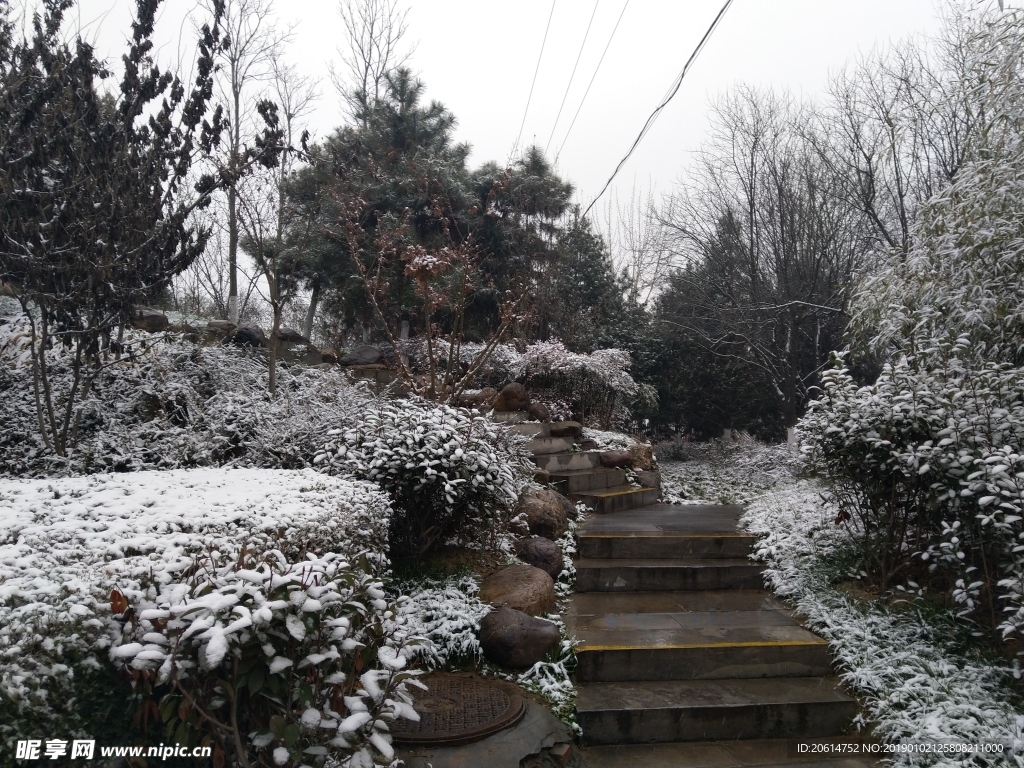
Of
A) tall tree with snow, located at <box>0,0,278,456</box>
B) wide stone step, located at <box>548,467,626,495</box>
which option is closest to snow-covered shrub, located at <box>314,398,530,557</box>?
tall tree with snow, located at <box>0,0,278,456</box>

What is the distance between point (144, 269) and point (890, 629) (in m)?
5.90

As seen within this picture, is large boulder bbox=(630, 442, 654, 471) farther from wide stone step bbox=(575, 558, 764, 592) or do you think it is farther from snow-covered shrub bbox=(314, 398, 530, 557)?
snow-covered shrub bbox=(314, 398, 530, 557)

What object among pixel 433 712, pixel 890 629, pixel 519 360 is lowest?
pixel 433 712

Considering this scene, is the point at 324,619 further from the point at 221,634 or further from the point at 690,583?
the point at 690,583

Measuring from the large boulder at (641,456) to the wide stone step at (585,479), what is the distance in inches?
19.2

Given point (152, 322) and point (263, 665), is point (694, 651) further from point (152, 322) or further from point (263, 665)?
point (152, 322)

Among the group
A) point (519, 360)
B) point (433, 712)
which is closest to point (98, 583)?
point (433, 712)

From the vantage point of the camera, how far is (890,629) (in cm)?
388

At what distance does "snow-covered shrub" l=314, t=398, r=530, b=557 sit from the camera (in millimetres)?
4133

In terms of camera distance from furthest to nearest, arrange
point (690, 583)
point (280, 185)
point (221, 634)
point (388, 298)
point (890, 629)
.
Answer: point (388, 298) → point (280, 185) → point (690, 583) → point (890, 629) → point (221, 634)

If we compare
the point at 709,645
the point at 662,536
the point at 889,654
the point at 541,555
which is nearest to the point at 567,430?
the point at 662,536

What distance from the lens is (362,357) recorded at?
929 centimetres

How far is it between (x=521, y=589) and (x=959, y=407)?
9.80 feet

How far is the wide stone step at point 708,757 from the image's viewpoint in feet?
10.3
